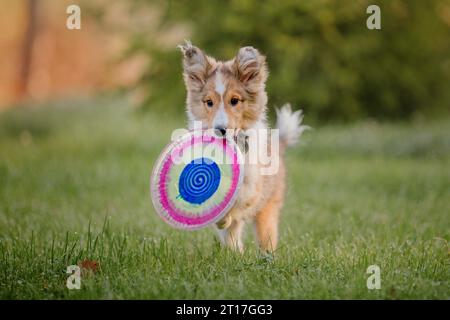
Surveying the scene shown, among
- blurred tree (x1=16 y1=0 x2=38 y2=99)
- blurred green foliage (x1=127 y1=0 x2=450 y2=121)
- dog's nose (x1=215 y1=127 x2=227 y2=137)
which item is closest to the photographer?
dog's nose (x1=215 y1=127 x2=227 y2=137)

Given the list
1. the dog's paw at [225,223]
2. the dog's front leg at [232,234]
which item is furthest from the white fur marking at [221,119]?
the dog's front leg at [232,234]

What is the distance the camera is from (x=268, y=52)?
531 inches

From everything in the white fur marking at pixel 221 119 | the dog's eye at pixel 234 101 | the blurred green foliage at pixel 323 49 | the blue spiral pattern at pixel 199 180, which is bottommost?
the blue spiral pattern at pixel 199 180

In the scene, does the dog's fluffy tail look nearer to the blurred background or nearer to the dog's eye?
the dog's eye

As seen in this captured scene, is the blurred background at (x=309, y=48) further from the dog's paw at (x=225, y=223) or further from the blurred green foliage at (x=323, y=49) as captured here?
the dog's paw at (x=225, y=223)

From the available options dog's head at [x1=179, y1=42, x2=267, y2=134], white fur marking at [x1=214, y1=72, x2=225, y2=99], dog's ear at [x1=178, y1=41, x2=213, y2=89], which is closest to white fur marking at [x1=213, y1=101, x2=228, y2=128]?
dog's head at [x1=179, y1=42, x2=267, y2=134]

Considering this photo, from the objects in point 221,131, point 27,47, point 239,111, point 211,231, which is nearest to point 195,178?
point 221,131

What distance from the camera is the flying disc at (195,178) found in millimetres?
4625

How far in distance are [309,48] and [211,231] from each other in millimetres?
8095

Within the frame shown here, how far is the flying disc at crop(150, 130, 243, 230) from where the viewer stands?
4.62 m

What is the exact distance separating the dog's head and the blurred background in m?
7.45

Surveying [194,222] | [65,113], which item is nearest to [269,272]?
[194,222]

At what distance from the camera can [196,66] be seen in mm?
5188

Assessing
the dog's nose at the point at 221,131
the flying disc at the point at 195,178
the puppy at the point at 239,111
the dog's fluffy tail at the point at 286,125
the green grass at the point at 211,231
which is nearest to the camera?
the green grass at the point at 211,231
